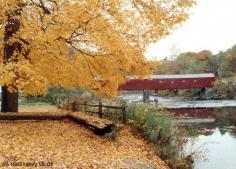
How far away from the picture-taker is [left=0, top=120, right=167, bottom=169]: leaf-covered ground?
35.5 ft

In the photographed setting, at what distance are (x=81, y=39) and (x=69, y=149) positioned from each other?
17.6 feet

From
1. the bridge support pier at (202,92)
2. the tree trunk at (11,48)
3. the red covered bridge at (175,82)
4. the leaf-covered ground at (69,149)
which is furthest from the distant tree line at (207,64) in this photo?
the leaf-covered ground at (69,149)

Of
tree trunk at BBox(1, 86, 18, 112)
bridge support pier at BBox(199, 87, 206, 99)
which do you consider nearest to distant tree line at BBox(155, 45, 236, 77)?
bridge support pier at BBox(199, 87, 206, 99)

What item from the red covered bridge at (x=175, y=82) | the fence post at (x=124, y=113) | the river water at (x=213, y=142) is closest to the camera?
the river water at (x=213, y=142)

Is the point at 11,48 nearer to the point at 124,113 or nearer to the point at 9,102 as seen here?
the point at 9,102

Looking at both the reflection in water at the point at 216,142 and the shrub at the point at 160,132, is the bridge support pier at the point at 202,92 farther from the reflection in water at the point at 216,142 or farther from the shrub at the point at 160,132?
the shrub at the point at 160,132

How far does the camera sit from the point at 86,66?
62.9ft

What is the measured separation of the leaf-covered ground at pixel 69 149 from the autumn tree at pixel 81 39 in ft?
6.23

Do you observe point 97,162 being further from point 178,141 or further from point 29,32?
point 29,32

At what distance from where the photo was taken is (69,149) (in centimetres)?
1280

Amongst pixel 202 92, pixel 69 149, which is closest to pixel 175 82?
pixel 202 92

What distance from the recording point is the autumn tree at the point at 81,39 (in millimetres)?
15081

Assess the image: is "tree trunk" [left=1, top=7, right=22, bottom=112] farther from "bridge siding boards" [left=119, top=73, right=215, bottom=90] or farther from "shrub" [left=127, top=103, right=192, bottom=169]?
"bridge siding boards" [left=119, top=73, right=215, bottom=90]

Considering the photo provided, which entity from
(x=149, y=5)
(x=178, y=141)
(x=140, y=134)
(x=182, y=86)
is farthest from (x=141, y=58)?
(x=182, y=86)
